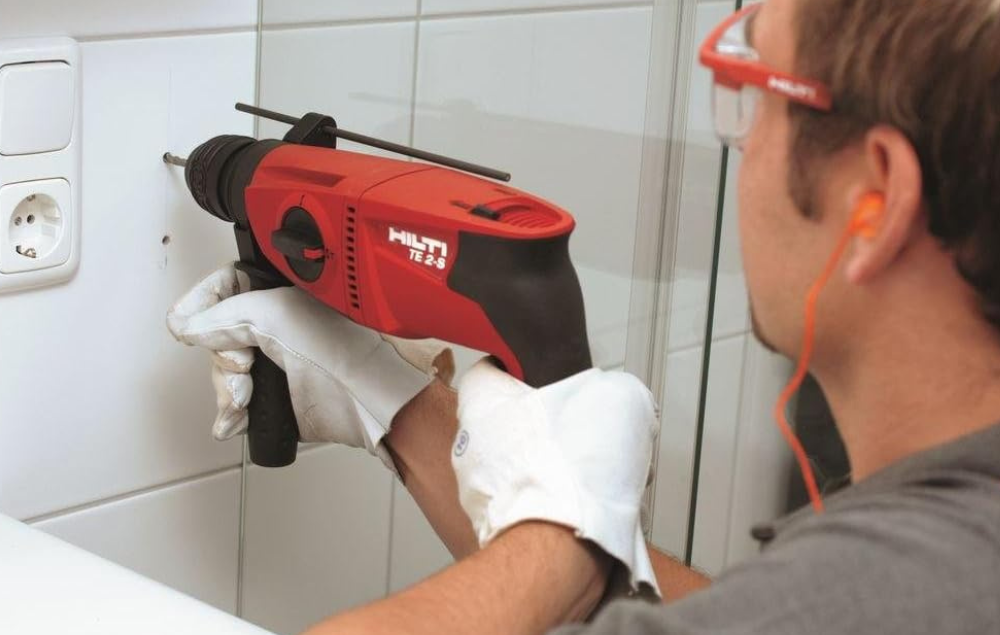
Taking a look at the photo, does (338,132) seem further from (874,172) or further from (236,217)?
(874,172)

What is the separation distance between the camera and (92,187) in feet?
3.49

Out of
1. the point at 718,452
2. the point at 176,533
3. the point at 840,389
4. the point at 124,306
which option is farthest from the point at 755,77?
the point at 176,533

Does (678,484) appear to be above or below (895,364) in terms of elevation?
below

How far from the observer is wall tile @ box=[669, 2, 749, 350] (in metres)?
0.98

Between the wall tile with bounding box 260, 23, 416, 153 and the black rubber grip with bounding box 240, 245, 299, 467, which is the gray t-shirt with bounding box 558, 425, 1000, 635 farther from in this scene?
the wall tile with bounding box 260, 23, 416, 153

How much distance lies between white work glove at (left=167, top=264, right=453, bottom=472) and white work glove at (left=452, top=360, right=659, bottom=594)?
0.14 meters

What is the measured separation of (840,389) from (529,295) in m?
0.22

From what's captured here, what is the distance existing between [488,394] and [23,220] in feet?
1.33

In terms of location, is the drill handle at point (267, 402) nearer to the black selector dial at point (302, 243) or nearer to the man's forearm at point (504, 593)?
the black selector dial at point (302, 243)

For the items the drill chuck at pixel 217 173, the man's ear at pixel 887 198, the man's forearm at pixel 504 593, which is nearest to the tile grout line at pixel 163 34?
the drill chuck at pixel 217 173

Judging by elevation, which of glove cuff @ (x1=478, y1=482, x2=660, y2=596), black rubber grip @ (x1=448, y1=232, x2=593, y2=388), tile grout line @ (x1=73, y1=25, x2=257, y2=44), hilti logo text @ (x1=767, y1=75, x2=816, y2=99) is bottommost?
glove cuff @ (x1=478, y1=482, x2=660, y2=596)

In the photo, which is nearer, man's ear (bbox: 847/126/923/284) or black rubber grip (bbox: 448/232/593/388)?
man's ear (bbox: 847/126/923/284)

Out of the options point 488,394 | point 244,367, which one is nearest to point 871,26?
point 488,394

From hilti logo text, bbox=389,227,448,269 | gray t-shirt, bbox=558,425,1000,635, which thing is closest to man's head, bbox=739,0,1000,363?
gray t-shirt, bbox=558,425,1000,635
